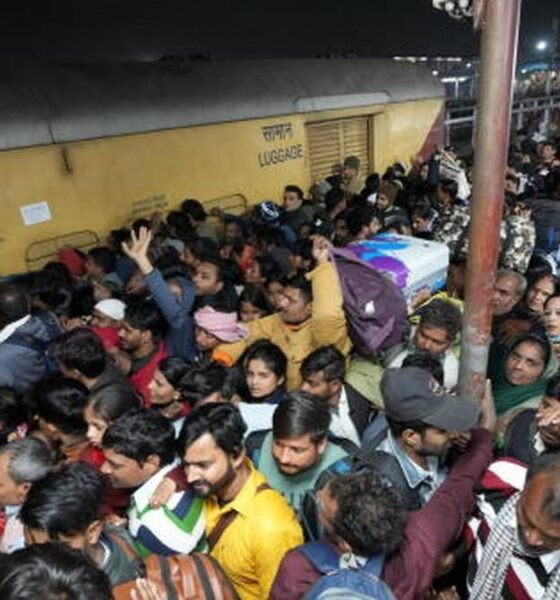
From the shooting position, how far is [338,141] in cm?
743

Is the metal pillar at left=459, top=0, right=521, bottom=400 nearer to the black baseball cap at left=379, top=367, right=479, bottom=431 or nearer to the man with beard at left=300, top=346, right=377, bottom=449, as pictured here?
the black baseball cap at left=379, top=367, right=479, bottom=431

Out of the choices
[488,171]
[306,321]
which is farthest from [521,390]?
[488,171]

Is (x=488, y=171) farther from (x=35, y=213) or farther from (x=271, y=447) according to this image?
(x=35, y=213)

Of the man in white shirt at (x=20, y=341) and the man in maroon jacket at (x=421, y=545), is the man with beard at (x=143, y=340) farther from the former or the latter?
the man in maroon jacket at (x=421, y=545)

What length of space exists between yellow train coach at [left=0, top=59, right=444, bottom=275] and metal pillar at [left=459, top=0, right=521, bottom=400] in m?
3.63

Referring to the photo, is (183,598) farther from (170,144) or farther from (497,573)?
(170,144)

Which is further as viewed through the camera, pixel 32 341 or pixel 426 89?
pixel 426 89

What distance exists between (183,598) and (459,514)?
836 millimetres

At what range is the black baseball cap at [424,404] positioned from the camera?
70.5 inches

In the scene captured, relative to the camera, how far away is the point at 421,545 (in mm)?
1559

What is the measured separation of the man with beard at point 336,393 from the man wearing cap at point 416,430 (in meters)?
0.52

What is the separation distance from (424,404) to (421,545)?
1.44 feet

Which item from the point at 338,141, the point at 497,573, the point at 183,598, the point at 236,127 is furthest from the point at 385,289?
the point at 338,141

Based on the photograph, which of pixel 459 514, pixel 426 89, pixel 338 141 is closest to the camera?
pixel 459 514
